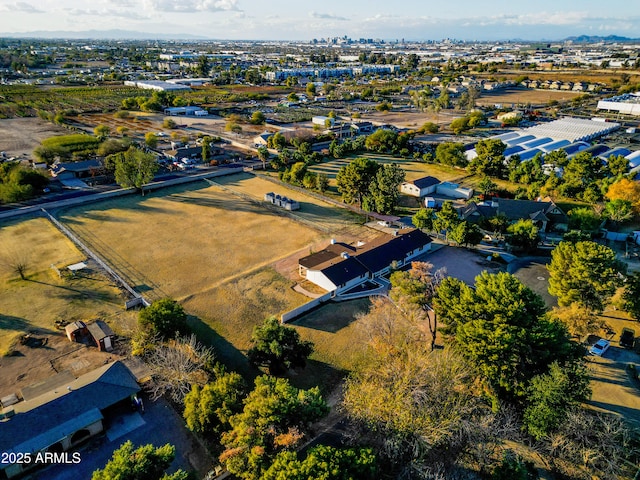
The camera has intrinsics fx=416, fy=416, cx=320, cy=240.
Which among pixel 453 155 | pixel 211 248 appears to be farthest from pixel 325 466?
pixel 453 155

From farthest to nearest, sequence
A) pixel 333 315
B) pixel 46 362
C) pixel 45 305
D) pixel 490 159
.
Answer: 1. pixel 490 159
2. pixel 45 305
3. pixel 333 315
4. pixel 46 362

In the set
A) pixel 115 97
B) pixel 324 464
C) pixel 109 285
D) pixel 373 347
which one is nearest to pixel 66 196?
pixel 109 285

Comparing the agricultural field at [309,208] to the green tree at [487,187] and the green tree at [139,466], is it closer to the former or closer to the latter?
the green tree at [487,187]

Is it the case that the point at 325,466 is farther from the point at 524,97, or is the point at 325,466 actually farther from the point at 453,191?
the point at 524,97

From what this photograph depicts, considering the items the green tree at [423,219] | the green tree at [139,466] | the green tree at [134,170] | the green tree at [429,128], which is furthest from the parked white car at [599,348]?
the green tree at [429,128]

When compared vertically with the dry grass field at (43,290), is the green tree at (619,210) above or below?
above

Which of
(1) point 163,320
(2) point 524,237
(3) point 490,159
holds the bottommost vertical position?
(1) point 163,320

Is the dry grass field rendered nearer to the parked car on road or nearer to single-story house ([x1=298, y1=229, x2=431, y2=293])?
single-story house ([x1=298, y1=229, x2=431, y2=293])
